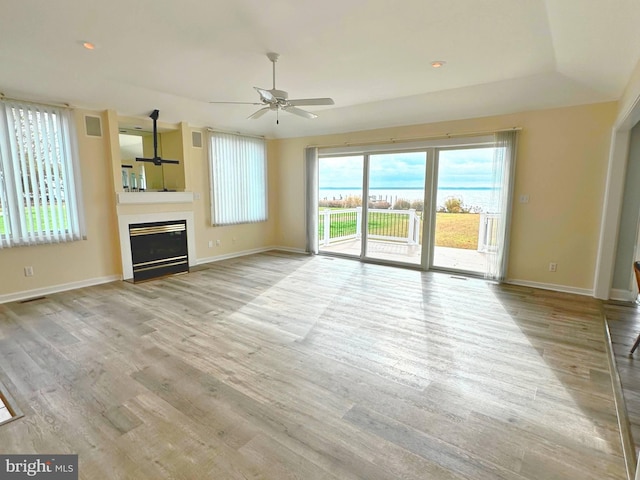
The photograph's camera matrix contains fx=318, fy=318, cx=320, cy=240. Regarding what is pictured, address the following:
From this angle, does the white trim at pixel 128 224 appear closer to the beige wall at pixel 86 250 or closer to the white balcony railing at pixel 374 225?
the beige wall at pixel 86 250

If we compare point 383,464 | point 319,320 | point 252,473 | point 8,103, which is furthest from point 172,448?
point 8,103

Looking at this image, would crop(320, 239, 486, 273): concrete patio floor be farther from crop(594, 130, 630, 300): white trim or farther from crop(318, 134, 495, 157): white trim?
crop(318, 134, 495, 157): white trim

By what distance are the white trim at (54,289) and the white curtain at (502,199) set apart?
6.10 metres

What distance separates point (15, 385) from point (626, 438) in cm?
415

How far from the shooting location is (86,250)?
4875mm

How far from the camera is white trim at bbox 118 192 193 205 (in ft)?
16.6

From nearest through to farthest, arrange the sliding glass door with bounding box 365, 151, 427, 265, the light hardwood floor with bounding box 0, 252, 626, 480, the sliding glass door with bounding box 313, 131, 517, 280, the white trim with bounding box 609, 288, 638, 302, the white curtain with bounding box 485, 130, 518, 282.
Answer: the light hardwood floor with bounding box 0, 252, 626, 480 → the white trim with bounding box 609, 288, 638, 302 → the white curtain with bounding box 485, 130, 518, 282 → the sliding glass door with bounding box 313, 131, 517, 280 → the sliding glass door with bounding box 365, 151, 427, 265

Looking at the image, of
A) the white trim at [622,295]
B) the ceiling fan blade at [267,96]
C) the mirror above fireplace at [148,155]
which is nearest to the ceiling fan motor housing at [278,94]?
the ceiling fan blade at [267,96]

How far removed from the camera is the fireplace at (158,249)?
209 inches

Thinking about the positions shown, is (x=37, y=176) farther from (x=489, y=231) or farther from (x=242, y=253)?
(x=489, y=231)

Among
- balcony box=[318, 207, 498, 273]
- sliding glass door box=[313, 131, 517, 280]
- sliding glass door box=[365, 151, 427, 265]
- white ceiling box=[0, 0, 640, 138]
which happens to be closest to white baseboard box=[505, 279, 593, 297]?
sliding glass door box=[313, 131, 517, 280]

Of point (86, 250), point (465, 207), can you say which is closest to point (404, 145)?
point (465, 207)

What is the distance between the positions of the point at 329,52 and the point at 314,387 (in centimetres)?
331

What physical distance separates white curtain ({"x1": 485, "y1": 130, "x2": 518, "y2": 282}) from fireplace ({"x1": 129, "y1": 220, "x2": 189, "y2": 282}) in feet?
17.5
